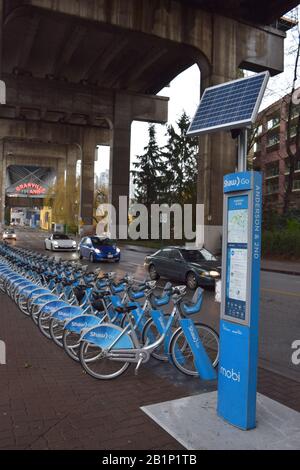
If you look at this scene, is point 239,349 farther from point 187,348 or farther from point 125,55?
point 125,55

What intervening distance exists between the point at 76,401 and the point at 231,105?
11.7ft

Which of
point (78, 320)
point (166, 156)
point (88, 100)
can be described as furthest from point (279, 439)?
point (166, 156)

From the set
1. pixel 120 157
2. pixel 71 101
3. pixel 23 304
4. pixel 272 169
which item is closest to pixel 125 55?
pixel 71 101

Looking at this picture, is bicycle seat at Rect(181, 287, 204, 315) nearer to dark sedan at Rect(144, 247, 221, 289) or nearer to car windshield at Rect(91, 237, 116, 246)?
dark sedan at Rect(144, 247, 221, 289)

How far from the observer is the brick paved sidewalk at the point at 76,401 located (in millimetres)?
3877

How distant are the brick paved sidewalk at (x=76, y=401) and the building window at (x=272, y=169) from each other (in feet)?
216

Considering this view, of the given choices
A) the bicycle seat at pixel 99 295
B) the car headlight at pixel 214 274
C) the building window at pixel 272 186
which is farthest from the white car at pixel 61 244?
the building window at pixel 272 186

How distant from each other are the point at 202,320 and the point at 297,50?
29.9 meters

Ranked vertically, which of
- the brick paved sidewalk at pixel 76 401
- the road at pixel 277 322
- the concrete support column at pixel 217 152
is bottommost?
the road at pixel 277 322

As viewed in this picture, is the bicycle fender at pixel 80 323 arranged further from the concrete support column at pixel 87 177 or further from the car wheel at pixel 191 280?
the concrete support column at pixel 87 177

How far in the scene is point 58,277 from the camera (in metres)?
9.03

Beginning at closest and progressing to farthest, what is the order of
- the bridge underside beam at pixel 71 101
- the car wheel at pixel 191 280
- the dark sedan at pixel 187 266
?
the dark sedan at pixel 187 266, the car wheel at pixel 191 280, the bridge underside beam at pixel 71 101

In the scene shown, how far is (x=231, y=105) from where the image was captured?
4.69 metres

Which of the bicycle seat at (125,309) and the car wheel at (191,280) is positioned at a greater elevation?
the bicycle seat at (125,309)
